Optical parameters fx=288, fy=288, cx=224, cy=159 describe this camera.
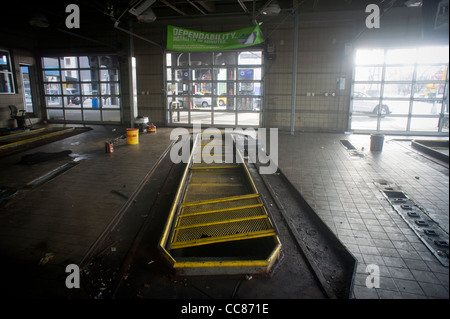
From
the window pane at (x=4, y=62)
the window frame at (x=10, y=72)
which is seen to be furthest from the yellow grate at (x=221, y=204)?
the window pane at (x=4, y=62)

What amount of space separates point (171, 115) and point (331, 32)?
7.26 metres

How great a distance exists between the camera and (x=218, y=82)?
1198cm

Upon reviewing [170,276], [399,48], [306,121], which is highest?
[399,48]

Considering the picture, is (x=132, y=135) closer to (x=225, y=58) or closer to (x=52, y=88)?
(x=225, y=58)

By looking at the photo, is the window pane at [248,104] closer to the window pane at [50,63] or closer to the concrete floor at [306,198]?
the concrete floor at [306,198]

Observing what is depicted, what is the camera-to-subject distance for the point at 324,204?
4625mm

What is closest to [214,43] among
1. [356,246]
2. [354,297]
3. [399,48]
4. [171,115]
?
[171,115]

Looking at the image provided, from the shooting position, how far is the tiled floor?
290 cm

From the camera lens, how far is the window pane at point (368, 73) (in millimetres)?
10898

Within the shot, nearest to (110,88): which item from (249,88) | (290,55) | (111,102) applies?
(111,102)

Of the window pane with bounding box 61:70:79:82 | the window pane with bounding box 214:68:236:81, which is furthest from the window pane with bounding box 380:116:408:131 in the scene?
the window pane with bounding box 61:70:79:82

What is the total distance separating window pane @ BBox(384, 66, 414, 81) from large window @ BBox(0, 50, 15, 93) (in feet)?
48.8

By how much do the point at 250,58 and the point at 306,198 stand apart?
8.36 metres

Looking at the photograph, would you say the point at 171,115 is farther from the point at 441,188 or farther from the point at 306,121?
the point at 441,188
